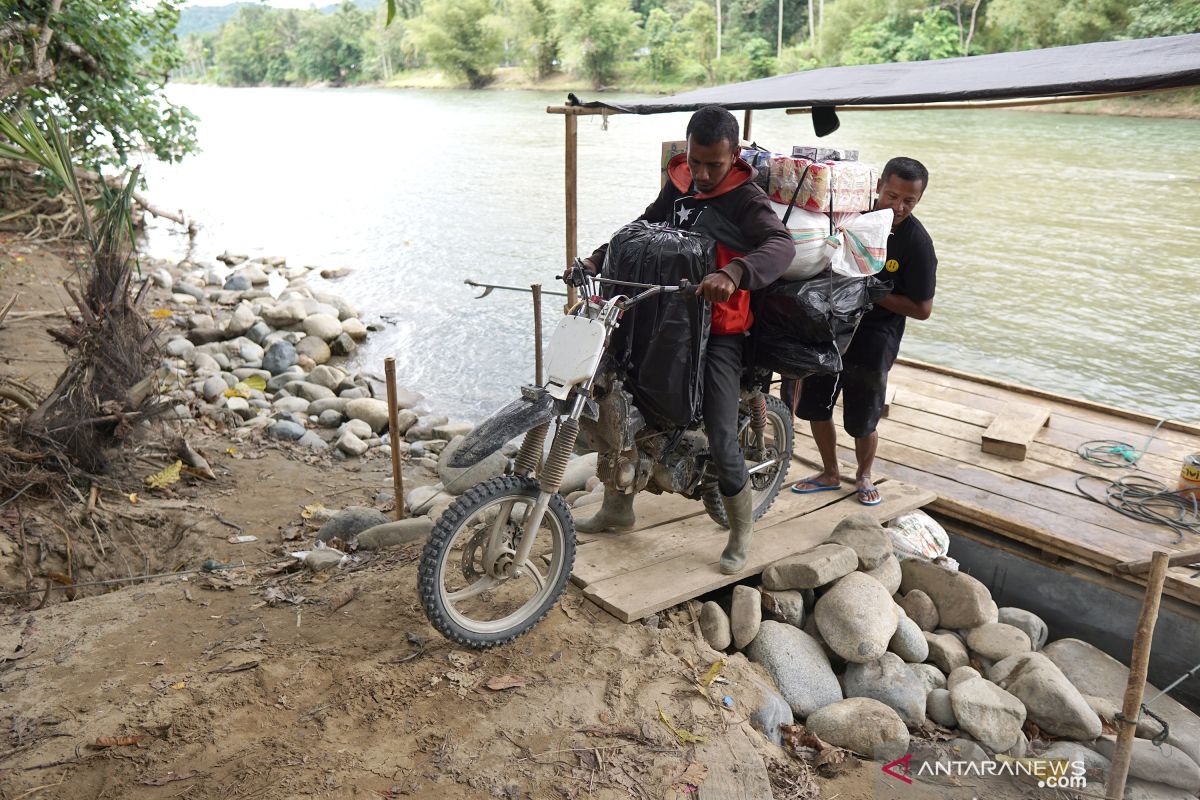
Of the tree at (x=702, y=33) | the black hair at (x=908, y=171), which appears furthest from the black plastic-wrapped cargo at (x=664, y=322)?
the tree at (x=702, y=33)

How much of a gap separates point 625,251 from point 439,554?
4.32 feet

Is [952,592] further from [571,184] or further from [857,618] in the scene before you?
[571,184]

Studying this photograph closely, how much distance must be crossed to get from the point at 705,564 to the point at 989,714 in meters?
1.31

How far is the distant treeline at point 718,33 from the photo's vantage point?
30.9 meters

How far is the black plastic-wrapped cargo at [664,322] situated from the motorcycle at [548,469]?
0.05 metres

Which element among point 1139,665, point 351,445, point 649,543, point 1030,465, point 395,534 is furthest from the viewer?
point 351,445

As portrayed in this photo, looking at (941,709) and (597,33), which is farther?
(597,33)

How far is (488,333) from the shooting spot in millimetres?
11797

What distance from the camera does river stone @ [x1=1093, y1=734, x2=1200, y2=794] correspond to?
3.49m

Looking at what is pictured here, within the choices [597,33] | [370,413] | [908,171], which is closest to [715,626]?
[908,171]

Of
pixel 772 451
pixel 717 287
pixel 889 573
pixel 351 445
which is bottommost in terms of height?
pixel 351 445

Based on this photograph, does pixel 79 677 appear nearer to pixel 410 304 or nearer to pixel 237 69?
pixel 410 304

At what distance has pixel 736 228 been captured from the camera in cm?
335

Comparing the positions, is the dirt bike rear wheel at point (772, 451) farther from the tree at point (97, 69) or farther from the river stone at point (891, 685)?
the tree at point (97, 69)
